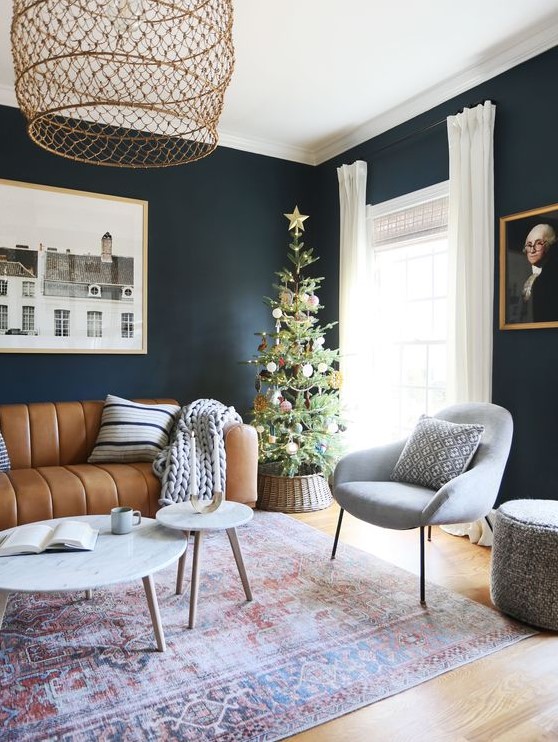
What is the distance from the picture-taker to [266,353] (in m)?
4.25

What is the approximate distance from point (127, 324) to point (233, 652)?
2.70m

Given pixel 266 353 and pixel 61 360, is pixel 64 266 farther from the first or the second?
pixel 266 353

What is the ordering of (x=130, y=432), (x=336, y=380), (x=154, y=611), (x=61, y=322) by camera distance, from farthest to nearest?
(x=336, y=380), (x=61, y=322), (x=130, y=432), (x=154, y=611)

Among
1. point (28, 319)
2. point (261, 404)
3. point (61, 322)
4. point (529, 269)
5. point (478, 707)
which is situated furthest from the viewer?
point (261, 404)

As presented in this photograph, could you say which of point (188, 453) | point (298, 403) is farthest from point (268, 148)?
point (188, 453)

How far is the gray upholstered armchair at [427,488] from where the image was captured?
255 cm

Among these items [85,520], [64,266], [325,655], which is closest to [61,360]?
[64,266]

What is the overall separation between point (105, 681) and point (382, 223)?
350 cm

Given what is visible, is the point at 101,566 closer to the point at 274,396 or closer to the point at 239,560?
the point at 239,560

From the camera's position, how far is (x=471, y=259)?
11.6ft

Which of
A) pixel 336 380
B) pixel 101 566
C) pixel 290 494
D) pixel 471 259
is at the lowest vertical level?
pixel 290 494

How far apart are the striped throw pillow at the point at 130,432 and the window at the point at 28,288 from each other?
88 centimetres

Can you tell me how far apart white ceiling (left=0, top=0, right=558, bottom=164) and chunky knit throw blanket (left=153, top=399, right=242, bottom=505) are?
2116mm

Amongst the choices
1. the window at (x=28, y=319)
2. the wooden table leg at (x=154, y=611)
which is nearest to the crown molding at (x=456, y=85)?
the window at (x=28, y=319)
